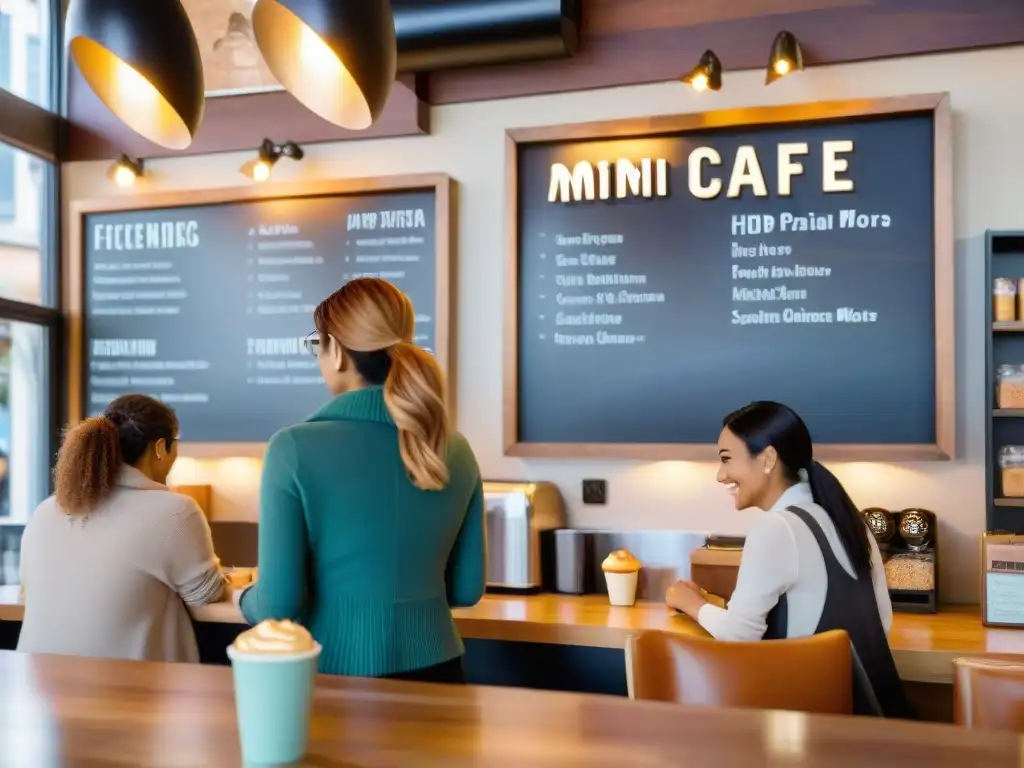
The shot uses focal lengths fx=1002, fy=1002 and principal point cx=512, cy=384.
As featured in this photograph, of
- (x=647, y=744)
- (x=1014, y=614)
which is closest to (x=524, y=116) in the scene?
(x=1014, y=614)

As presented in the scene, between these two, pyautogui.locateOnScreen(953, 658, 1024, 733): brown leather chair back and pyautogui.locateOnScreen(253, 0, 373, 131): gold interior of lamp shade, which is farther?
pyautogui.locateOnScreen(253, 0, 373, 131): gold interior of lamp shade

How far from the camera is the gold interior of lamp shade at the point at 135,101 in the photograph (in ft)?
6.07

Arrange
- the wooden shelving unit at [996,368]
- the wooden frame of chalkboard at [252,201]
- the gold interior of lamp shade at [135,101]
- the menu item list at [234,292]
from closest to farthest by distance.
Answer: the gold interior of lamp shade at [135,101], the wooden shelving unit at [996,368], the wooden frame of chalkboard at [252,201], the menu item list at [234,292]

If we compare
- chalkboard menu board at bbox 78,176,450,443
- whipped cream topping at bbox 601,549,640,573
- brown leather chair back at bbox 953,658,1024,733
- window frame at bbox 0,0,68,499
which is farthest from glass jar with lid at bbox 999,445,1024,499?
window frame at bbox 0,0,68,499

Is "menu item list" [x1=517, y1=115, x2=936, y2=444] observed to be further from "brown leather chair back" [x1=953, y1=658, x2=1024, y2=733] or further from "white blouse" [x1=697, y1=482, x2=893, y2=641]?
"brown leather chair back" [x1=953, y1=658, x2=1024, y2=733]

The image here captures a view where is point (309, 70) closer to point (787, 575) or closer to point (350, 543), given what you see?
point (350, 543)

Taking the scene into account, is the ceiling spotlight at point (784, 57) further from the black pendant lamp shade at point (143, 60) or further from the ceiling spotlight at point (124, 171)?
the ceiling spotlight at point (124, 171)

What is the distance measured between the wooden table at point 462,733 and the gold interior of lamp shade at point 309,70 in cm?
101

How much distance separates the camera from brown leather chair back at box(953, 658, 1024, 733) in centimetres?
132

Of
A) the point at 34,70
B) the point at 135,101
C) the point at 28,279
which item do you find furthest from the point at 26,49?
the point at 135,101

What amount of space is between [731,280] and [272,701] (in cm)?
220

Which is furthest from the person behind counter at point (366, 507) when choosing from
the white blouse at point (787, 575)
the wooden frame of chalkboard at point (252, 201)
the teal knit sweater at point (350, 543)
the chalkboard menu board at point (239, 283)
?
the chalkboard menu board at point (239, 283)

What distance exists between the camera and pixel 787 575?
1878mm

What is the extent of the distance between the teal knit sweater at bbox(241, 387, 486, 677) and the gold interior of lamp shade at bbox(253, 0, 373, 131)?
0.52 meters
